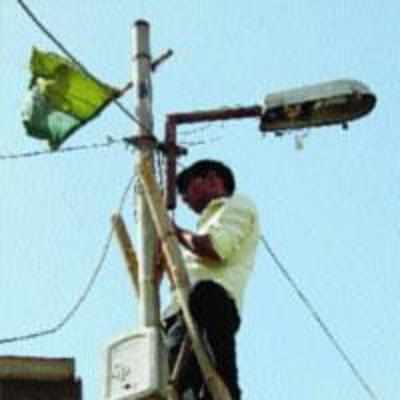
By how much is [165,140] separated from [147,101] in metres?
0.24

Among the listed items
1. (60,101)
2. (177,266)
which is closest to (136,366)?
(177,266)

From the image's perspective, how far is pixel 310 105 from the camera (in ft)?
32.8

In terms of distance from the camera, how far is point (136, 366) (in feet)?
28.1

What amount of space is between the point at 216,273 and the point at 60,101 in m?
1.99

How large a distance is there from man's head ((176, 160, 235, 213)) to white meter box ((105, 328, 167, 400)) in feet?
2.80

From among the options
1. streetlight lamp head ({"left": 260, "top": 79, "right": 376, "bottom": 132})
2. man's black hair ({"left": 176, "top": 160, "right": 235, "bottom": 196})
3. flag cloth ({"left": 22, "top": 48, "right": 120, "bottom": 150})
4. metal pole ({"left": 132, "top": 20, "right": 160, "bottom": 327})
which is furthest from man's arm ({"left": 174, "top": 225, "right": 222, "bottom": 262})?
flag cloth ({"left": 22, "top": 48, "right": 120, "bottom": 150})

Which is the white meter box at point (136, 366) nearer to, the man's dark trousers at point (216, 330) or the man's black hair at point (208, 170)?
the man's dark trousers at point (216, 330)

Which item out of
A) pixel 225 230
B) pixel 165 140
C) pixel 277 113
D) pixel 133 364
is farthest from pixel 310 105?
pixel 133 364

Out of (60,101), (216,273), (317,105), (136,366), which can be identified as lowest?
(136,366)

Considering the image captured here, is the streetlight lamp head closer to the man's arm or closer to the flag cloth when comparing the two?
the flag cloth

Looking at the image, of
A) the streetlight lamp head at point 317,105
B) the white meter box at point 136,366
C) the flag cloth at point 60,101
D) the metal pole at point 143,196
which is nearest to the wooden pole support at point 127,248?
the metal pole at point 143,196

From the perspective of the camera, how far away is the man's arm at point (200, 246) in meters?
8.64

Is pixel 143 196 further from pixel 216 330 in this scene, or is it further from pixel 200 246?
pixel 216 330

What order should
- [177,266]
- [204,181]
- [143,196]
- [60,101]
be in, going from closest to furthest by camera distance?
[177,266], [204,181], [143,196], [60,101]
